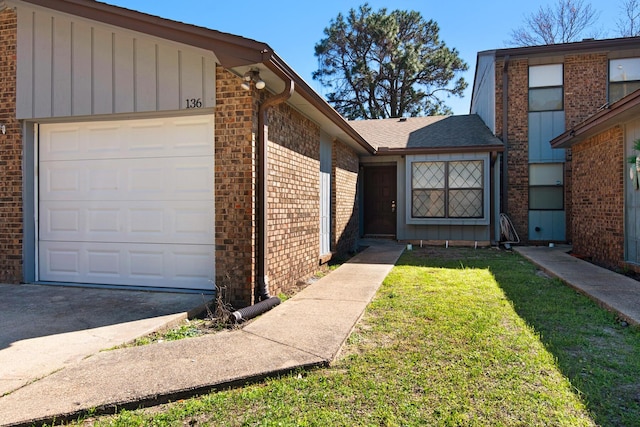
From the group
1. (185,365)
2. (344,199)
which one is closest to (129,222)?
(185,365)

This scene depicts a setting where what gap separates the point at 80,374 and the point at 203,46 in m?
3.38

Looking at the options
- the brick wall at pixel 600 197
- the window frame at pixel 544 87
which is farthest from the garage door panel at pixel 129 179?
the window frame at pixel 544 87

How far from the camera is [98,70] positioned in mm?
5117

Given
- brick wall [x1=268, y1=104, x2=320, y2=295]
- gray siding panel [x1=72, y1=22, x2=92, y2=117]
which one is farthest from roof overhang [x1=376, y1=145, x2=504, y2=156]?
gray siding panel [x1=72, y1=22, x2=92, y2=117]

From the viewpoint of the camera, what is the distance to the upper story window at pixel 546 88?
37.7 ft

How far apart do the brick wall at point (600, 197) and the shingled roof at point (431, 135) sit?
2315 millimetres

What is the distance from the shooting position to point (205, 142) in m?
5.07

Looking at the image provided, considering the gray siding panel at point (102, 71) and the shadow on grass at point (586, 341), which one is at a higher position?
the gray siding panel at point (102, 71)

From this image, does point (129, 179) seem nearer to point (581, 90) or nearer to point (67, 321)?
point (67, 321)

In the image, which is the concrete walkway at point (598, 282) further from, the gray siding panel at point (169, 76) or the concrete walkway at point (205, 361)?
the gray siding panel at point (169, 76)

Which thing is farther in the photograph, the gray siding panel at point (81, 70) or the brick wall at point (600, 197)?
the brick wall at point (600, 197)

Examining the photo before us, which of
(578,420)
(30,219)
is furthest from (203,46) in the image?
(578,420)

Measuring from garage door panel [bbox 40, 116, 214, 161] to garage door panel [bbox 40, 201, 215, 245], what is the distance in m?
0.66

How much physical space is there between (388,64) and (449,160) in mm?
14189
